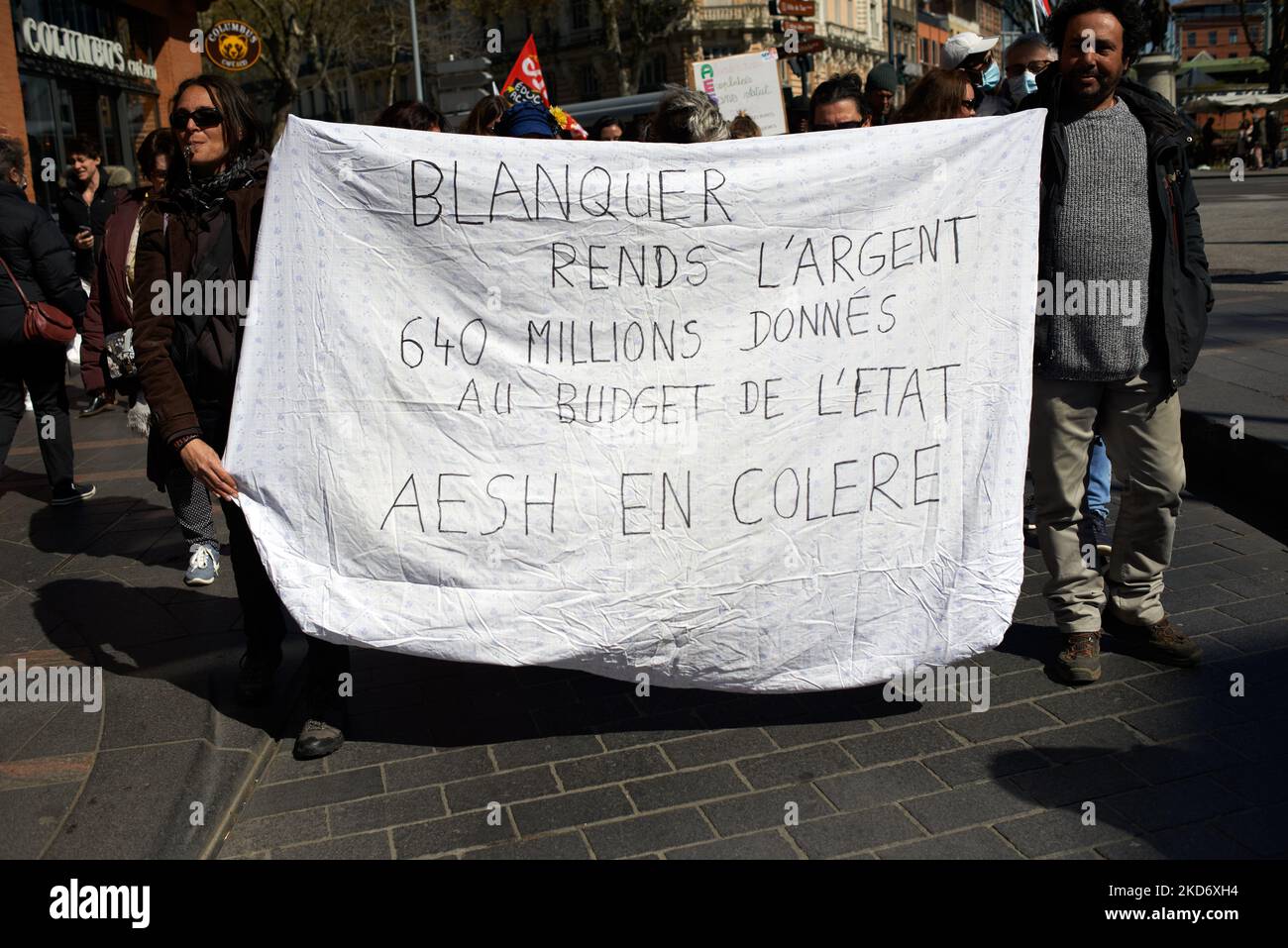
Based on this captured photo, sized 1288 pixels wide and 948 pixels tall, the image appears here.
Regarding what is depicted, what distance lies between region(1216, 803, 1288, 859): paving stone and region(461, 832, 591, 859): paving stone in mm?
1555

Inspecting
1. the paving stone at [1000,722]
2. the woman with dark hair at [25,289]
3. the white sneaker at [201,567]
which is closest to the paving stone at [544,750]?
the paving stone at [1000,722]

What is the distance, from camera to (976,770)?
131 inches

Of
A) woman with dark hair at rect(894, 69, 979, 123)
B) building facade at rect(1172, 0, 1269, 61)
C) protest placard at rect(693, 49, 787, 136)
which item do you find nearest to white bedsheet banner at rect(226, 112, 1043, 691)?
woman with dark hair at rect(894, 69, 979, 123)

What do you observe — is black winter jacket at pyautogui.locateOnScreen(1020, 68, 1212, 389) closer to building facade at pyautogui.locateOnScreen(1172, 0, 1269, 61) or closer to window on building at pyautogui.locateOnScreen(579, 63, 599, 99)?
window on building at pyautogui.locateOnScreen(579, 63, 599, 99)

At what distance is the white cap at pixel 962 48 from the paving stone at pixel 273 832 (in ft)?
15.3

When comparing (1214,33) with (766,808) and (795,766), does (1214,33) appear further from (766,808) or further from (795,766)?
(766,808)

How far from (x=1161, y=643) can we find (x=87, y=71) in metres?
17.6

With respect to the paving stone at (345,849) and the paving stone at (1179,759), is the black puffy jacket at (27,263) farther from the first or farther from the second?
the paving stone at (1179,759)

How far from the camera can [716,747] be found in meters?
3.57

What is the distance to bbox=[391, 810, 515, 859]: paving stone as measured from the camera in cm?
308

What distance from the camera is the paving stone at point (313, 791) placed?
3.38 m

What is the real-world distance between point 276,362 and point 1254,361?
20.6 ft
